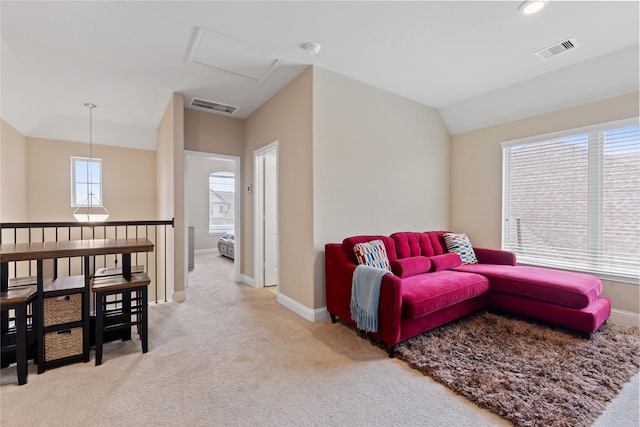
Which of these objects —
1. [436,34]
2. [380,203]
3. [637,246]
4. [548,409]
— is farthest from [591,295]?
[436,34]

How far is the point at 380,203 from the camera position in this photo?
3697 mm

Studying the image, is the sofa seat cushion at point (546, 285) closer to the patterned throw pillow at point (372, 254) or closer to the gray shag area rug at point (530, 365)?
the gray shag area rug at point (530, 365)

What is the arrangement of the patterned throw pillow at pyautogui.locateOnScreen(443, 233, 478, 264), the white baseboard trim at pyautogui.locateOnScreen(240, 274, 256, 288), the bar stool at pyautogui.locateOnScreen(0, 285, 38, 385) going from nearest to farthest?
1. the bar stool at pyautogui.locateOnScreen(0, 285, 38, 385)
2. the patterned throw pillow at pyautogui.locateOnScreen(443, 233, 478, 264)
3. the white baseboard trim at pyautogui.locateOnScreen(240, 274, 256, 288)

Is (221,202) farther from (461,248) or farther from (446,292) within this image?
(446,292)

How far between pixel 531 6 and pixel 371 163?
1.97m

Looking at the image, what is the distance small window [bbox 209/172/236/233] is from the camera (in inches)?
336

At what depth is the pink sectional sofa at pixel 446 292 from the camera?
2.41 metres

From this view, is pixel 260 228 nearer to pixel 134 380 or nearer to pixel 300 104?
pixel 300 104

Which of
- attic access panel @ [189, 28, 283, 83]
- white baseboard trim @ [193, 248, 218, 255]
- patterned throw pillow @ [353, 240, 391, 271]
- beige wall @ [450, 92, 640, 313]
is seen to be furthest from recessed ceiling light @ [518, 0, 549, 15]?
white baseboard trim @ [193, 248, 218, 255]

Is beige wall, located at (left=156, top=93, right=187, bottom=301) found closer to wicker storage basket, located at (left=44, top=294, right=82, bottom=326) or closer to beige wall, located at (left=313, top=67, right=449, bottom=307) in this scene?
wicker storage basket, located at (left=44, top=294, right=82, bottom=326)

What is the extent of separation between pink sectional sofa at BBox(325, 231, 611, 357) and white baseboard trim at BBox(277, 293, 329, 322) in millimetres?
139

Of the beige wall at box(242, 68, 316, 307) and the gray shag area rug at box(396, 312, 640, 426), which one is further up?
the beige wall at box(242, 68, 316, 307)

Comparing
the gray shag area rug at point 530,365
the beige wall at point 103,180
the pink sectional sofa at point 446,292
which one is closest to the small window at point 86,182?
the beige wall at point 103,180

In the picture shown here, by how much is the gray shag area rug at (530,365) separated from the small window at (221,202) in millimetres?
7240
